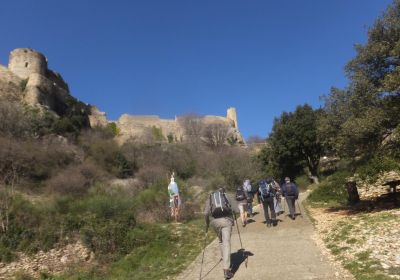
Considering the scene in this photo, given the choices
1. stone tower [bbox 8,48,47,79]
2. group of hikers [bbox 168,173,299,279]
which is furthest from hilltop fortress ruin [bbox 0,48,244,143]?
group of hikers [bbox 168,173,299,279]

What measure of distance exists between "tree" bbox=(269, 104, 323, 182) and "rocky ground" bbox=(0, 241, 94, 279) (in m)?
20.7

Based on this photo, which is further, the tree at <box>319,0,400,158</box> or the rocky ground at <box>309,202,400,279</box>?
the tree at <box>319,0,400,158</box>

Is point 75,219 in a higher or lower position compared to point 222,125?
lower

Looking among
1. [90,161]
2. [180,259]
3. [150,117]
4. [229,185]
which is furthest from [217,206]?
[150,117]

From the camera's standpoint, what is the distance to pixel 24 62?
144 feet

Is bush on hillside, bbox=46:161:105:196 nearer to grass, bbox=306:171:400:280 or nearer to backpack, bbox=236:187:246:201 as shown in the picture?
backpack, bbox=236:187:246:201

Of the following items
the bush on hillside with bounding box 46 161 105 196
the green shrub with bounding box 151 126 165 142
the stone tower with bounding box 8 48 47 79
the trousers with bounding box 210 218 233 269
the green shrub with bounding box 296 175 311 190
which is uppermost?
the stone tower with bounding box 8 48 47 79

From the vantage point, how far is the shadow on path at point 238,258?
327 inches

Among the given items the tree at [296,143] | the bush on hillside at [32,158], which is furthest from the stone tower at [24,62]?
the tree at [296,143]

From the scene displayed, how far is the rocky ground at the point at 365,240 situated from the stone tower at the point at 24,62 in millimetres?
40173

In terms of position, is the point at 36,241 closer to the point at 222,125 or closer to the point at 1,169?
the point at 1,169

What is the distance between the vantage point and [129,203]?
598 inches

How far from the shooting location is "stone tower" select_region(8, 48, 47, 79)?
1700 inches

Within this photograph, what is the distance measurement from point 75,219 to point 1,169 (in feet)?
37.1
